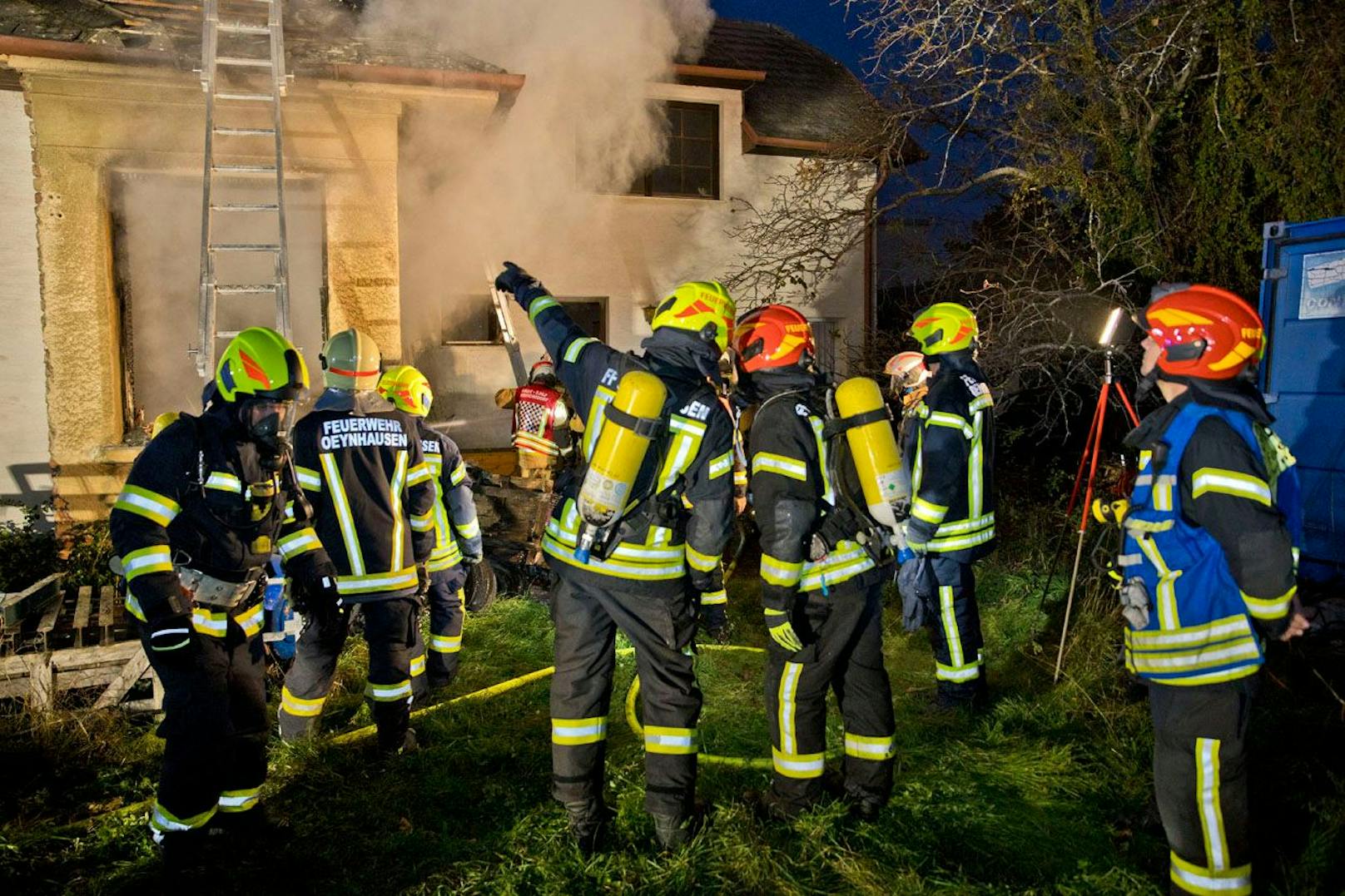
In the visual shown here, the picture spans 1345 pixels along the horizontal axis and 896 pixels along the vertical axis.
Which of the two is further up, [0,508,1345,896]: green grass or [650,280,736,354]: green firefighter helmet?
[650,280,736,354]: green firefighter helmet

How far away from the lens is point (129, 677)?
4.38 metres

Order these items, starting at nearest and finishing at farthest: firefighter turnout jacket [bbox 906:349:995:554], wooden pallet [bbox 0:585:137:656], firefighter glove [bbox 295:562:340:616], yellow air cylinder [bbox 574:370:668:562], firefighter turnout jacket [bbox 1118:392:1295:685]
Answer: firefighter turnout jacket [bbox 1118:392:1295:685]
yellow air cylinder [bbox 574:370:668:562]
firefighter glove [bbox 295:562:340:616]
firefighter turnout jacket [bbox 906:349:995:554]
wooden pallet [bbox 0:585:137:656]

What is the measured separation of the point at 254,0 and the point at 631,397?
633 centimetres

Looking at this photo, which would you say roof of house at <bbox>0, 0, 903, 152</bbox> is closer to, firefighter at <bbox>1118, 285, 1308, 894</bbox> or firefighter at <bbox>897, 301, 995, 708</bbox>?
firefighter at <bbox>897, 301, 995, 708</bbox>

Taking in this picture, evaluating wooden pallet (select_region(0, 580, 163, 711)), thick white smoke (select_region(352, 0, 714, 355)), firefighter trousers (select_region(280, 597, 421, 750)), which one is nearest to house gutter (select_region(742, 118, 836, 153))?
A: thick white smoke (select_region(352, 0, 714, 355))

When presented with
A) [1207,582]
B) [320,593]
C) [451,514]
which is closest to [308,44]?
[451,514]

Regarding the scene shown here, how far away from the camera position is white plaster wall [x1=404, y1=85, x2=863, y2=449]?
9.89m

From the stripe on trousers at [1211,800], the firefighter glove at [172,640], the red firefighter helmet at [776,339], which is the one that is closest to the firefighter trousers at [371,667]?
the firefighter glove at [172,640]

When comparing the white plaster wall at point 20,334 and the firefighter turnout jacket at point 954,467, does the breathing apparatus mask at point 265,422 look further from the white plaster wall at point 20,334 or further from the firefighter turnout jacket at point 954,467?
the white plaster wall at point 20,334

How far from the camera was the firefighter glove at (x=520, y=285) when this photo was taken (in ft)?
11.3

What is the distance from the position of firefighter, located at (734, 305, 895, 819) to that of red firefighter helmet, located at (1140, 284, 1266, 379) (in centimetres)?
120

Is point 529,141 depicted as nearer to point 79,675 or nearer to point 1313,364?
point 79,675

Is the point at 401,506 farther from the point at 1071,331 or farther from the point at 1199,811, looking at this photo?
the point at 1071,331

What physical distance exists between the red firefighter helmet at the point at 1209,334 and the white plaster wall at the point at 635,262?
7.64 m
